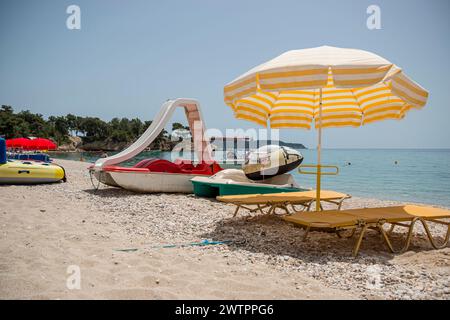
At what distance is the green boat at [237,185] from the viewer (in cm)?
830

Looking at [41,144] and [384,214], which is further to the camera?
[41,144]

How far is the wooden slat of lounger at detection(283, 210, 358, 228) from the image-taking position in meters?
4.10

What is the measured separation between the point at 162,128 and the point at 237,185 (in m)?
3.03

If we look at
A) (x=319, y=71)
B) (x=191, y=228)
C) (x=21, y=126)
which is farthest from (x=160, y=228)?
(x=21, y=126)

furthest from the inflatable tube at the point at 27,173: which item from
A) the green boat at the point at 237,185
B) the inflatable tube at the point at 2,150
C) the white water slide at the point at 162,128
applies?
the green boat at the point at 237,185

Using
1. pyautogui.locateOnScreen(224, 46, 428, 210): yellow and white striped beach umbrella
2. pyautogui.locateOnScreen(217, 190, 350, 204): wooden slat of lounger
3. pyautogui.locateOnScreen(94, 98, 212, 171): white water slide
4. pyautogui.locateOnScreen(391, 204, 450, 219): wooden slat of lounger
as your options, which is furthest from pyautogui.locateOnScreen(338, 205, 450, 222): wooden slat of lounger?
pyautogui.locateOnScreen(94, 98, 212, 171): white water slide

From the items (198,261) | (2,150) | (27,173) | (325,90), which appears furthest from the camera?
(27,173)

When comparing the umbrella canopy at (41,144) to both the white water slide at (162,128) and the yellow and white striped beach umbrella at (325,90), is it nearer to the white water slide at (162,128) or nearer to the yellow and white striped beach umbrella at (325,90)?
the white water slide at (162,128)

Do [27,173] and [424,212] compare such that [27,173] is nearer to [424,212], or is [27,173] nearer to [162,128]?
[162,128]

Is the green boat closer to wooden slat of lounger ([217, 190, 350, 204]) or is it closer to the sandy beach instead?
wooden slat of lounger ([217, 190, 350, 204])

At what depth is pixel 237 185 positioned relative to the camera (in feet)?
27.3

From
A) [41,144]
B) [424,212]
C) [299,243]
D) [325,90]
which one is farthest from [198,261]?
[41,144]

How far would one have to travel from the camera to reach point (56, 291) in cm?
286
